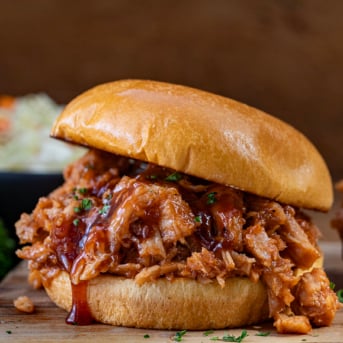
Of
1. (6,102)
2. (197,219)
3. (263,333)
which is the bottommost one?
(263,333)

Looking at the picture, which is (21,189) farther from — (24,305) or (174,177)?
(174,177)

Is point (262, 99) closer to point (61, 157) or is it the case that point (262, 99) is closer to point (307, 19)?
point (307, 19)

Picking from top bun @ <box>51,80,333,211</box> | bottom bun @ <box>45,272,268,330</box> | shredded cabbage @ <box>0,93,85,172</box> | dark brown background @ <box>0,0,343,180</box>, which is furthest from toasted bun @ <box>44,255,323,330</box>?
dark brown background @ <box>0,0,343,180</box>

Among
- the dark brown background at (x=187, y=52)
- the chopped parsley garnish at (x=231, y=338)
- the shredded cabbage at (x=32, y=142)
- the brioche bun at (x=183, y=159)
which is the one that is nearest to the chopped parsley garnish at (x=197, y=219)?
the brioche bun at (x=183, y=159)

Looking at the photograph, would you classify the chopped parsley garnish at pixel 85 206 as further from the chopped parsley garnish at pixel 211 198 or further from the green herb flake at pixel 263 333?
the green herb flake at pixel 263 333

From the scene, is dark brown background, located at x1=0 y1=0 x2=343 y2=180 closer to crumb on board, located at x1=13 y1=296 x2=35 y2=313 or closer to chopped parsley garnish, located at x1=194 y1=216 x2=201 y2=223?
crumb on board, located at x1=13 y1=296 x2=35 y2=313

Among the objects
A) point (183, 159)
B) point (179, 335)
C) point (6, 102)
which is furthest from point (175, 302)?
point (6, 102)
